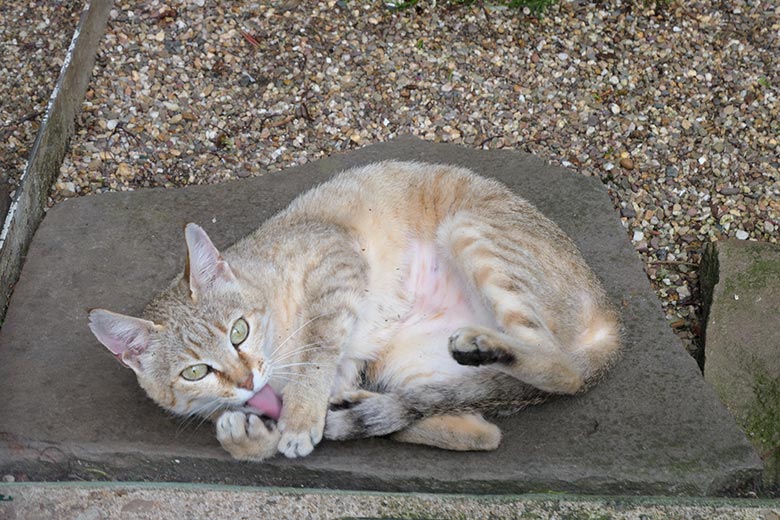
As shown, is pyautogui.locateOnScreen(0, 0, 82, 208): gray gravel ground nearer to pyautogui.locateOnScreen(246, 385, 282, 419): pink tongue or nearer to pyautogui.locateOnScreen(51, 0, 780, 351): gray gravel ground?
pyautogui.locateOnScreen(51, 0, 780, 351): gray gravel ground

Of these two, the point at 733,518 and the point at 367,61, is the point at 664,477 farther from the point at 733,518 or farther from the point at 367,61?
the point at 367,61

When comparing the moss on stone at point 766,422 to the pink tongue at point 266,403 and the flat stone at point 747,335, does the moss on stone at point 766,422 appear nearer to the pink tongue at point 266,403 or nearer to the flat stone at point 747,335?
the flat stone at point 747,335

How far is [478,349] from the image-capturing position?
3545mm

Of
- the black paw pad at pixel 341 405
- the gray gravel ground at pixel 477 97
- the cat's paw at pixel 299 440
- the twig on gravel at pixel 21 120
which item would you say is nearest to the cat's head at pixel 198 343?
the cat's paw at pixel 299 440

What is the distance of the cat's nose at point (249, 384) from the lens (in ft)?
11.6

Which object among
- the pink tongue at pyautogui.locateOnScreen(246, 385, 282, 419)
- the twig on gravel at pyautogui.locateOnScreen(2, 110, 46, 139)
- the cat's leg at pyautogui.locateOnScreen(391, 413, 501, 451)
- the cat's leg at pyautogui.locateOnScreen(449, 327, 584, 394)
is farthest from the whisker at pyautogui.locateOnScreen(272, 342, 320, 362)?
the twig on gravel at pyautogui.locateOnScreen(2, 110, 46, 139)

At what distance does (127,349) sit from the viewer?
11.6 feet

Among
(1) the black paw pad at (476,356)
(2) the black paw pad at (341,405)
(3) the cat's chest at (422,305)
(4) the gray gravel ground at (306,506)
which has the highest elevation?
(3) the cat's chest at (422,305)

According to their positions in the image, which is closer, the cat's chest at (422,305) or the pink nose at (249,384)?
the pink nose at (249,384)

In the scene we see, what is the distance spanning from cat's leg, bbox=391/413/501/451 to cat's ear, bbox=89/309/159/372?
113 cm

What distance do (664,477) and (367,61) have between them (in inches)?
142

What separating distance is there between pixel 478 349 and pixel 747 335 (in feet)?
5.54

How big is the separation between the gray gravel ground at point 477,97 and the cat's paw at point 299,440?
219cm

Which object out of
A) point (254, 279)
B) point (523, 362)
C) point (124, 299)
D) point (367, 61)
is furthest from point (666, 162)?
point (124, 299)
